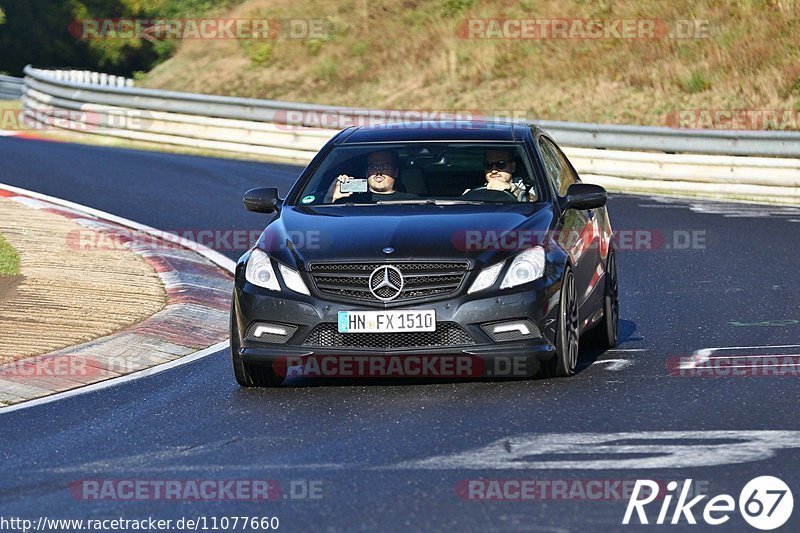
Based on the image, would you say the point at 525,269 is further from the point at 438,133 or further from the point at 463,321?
the point at 438,133

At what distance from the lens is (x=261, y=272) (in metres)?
9.20

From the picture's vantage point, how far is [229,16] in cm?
4347

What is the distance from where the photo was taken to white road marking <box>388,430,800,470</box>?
22.9 ft

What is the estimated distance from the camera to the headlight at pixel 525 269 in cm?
891

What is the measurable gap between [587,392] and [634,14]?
25696 mm

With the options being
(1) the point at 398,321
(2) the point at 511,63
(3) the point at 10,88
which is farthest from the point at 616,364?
(3) the point at 10,88

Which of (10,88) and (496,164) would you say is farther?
(10,88)

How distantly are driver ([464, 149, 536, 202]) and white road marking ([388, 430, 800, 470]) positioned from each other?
2777 mm

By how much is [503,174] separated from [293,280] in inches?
73.9

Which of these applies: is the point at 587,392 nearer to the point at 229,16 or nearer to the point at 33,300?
the point at 33,300

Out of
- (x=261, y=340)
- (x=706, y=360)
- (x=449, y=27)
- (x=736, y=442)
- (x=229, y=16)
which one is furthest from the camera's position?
(x=229, y=16)

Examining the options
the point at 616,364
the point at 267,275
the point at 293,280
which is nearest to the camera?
the point at 293,280

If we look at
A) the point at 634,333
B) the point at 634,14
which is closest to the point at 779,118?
the point at 634,14

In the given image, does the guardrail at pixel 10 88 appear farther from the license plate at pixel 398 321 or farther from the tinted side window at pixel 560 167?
the license plate at pixel 398 321
